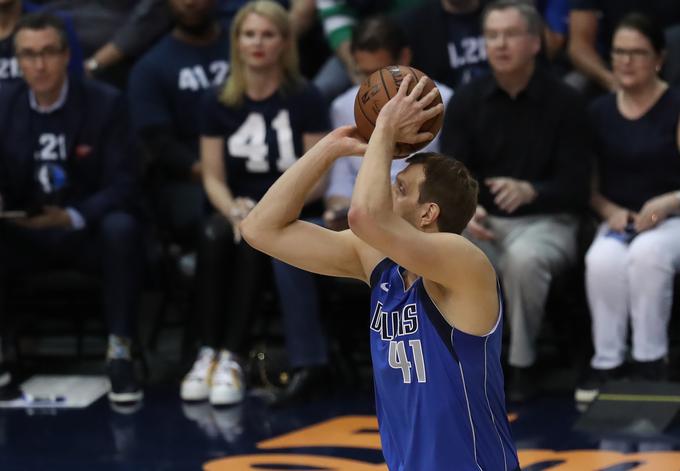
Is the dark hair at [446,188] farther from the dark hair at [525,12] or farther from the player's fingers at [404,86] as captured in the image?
the dark hair at [525,12]


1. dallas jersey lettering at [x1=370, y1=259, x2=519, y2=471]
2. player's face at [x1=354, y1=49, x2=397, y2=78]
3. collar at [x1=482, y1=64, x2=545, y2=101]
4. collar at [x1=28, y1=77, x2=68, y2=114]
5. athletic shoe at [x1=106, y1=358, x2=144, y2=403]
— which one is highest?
player's face at [x1=354, y1=49, x2=397, y2=78]

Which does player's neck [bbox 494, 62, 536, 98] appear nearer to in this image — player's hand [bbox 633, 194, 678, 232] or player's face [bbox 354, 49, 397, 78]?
player's face [bbox 354, 49, 397, 78]

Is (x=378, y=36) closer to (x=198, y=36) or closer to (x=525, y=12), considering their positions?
(x=525, y=12)

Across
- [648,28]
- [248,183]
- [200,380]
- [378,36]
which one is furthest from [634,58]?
[200,380]

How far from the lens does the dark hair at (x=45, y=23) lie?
6.48 meters

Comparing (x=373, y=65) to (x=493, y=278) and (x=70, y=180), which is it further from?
(x=493, y=278)

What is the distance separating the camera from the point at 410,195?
3729 mm

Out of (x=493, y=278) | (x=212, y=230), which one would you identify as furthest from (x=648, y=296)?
(x=493, y=278)

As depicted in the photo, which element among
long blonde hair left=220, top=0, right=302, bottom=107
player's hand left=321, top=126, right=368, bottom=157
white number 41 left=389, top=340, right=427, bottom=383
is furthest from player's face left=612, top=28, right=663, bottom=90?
white number 41 left=389, top=340, right=427, bottom=383

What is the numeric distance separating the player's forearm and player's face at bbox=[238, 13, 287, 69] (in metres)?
2.59

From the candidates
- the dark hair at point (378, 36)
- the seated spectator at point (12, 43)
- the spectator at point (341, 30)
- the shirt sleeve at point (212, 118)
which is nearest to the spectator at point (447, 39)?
the spectator at point (341, 30)

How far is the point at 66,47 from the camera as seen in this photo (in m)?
6.55

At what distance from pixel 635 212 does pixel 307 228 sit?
2657 millimetres

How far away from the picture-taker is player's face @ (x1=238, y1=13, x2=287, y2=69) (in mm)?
6414
